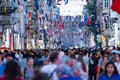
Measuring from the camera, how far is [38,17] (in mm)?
103062

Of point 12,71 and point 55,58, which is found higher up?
point 12,71

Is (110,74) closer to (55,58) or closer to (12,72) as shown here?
(55,58)

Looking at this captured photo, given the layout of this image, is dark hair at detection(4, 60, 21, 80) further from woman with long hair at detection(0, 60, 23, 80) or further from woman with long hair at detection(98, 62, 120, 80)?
woman with long hair at detection(98, 62, 120, 80)

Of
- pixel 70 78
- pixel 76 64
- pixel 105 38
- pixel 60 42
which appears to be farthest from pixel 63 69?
pixel 60 42

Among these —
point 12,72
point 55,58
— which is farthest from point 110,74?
point 12,72

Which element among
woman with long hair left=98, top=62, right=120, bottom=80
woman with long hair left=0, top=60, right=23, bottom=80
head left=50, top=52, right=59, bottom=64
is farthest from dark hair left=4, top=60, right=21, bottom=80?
woman with long hair left=98, top=62, right=120, bottom=80

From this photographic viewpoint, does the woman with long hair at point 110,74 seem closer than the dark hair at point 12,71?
No

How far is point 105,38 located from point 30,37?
15.5m

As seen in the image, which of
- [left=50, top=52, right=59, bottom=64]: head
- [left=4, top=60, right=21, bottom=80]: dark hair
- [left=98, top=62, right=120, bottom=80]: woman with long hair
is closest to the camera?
[left=4, top=60, right=21, bottom=80]: dark hair

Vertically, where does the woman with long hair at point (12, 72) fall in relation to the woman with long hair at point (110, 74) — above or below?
above

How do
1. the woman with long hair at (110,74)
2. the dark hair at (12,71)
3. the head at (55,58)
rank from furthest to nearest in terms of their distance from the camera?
the woman with long hair at (110,74), the head at (55,58), the dark hair at (12,71)

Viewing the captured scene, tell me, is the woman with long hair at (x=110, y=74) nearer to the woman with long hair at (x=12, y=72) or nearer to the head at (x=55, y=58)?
the head at (x=55, y=58)

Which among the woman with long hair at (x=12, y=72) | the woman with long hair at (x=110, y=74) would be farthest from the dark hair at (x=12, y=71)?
the woman with long hair at (x=110, y=74)

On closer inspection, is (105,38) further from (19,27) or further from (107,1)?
(19,27)
